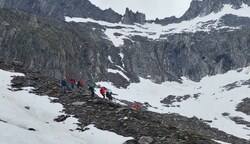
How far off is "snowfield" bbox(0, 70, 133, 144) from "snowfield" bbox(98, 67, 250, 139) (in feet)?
162

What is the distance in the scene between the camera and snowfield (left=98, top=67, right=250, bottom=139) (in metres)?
93.7

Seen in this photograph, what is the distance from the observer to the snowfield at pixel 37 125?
18.2 m

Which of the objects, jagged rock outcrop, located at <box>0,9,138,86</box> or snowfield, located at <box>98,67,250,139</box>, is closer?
snowfield, located at <box>98,67,250,139</box>

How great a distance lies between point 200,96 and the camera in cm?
13162

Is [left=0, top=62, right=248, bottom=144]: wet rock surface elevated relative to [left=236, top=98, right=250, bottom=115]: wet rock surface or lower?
lower

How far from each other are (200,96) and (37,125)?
114587 mm

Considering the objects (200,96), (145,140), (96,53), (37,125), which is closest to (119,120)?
(145,140)

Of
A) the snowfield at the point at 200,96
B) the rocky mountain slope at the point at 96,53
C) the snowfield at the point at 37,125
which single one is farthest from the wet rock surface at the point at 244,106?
the snowfield at the point at 37,125

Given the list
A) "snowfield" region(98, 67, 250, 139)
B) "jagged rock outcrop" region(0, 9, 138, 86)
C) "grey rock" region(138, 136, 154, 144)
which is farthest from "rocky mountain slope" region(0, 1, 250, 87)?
"grey rock" region(138, 136, 154, 144)

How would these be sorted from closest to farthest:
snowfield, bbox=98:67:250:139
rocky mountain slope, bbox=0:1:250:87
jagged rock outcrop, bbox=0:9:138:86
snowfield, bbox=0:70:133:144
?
snowfield, bbox=0:70:133:144 < snowfield, bbox=98:67:250:139 < jagged rock outcrop, bbox=0:9:138:86 < rocky mountain slope, bbox=0:1:250:87

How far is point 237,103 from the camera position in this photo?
10662 cm

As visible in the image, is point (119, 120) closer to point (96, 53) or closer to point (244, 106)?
point (244, 106)

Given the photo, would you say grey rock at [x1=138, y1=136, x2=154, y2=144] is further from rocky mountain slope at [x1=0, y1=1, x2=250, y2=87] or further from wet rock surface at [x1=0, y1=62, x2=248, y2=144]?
rocky mountain slope at [x1=0, y1=1, x2=250, y2=87]

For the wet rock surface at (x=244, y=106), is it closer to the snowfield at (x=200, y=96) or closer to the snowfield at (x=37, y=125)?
the snowfield at (x=200, y=96)
